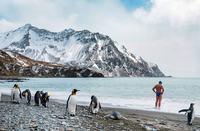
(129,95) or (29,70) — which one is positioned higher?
(29,70)

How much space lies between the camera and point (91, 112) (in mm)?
22734

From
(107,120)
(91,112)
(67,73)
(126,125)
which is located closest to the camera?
(126,125)

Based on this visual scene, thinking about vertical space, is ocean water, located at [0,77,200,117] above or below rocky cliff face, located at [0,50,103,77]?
below

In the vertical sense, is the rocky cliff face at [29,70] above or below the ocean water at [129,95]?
above

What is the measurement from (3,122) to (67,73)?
171 m

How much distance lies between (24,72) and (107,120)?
5759 inches

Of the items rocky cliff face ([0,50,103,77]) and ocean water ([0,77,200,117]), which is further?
rocky cliff face ([0,50,103,77])

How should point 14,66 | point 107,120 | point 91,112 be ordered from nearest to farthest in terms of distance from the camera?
point 107,120 < point 91,112 < point 14,66

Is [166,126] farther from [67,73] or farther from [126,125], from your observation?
[67,73]

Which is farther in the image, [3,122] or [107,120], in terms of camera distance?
[107,120]

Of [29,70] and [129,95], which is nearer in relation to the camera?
[129,95]

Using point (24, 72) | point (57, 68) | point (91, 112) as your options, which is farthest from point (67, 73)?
point (91, 112)

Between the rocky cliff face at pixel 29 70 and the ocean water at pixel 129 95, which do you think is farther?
the rocky cliff face at pixel 29 70

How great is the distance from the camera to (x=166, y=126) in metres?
18.7
